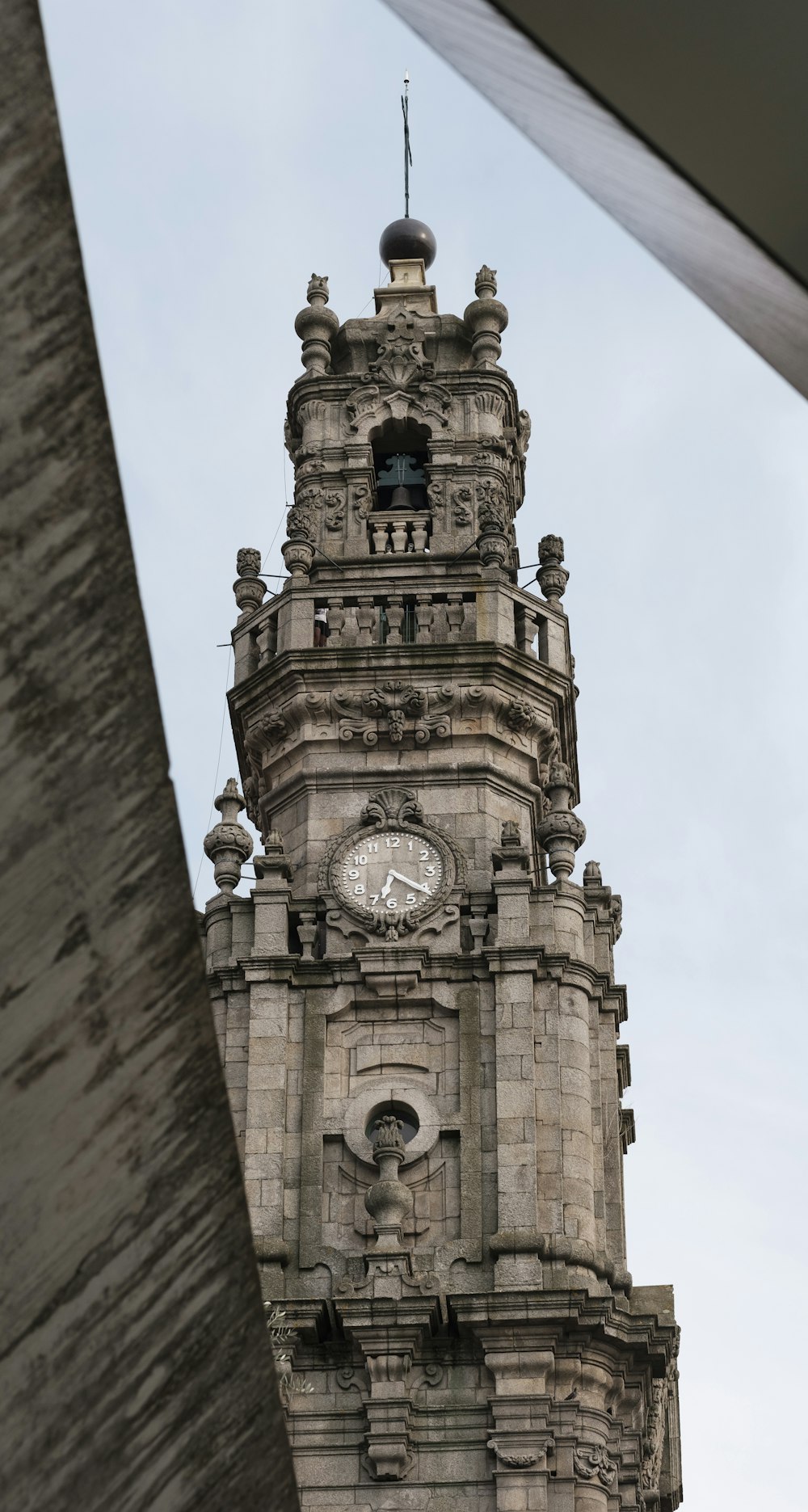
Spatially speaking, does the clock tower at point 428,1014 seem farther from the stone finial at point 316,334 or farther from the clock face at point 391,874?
the stone finial at point 316,334

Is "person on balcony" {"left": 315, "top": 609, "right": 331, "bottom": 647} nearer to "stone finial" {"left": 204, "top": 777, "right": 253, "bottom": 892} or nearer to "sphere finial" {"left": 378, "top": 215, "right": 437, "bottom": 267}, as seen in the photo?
"stone finial" {"left": 204, "top": 777, "right": 253, "bottom": 892}

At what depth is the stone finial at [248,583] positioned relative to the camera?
3342 centimetres

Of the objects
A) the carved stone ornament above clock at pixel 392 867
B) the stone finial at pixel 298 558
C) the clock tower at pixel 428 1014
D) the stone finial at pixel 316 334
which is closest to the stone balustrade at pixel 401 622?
the clock tower at pixel 428 1014

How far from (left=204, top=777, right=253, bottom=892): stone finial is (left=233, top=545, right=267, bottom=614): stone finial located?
3804 mm

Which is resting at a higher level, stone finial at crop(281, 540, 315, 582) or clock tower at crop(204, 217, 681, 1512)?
stone finial at crop(281, 540, 315, 582)

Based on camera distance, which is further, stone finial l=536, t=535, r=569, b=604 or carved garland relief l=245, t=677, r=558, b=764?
stone finial l=536, t=535, r=569, b=604

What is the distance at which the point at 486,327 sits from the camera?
35.9 meters

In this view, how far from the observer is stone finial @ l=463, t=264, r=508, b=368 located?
35.6m

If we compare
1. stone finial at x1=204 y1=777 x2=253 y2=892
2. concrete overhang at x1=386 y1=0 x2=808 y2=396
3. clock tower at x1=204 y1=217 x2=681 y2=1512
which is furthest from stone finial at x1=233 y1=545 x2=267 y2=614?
concrete overhang at x1=386 y1=0 x2=808 y2=396

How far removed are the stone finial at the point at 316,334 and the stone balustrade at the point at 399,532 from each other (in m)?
3.10

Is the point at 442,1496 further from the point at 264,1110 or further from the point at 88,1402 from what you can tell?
the point at 88,1402

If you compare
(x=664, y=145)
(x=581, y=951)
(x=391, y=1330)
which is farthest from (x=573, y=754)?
(x=664, y=145)

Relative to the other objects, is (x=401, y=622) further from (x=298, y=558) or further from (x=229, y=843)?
(x=229, y=843)

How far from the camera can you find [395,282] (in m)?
38.2
